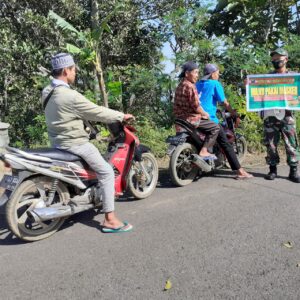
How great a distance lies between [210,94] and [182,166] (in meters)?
1.17

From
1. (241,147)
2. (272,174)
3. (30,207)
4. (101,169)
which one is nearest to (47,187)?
(30,207)

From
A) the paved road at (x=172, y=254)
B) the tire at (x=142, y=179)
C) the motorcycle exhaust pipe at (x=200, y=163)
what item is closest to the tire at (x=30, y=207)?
the paved road at (x=172, y=254)

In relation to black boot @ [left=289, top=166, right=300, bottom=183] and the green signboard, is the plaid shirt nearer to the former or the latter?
the green signboard

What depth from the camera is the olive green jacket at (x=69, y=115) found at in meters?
4.32

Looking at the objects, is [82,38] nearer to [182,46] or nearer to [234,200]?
[182,46]

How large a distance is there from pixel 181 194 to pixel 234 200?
0.77m

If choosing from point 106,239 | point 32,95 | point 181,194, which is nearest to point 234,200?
point 181,194

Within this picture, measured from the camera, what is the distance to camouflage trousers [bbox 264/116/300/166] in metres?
6.21

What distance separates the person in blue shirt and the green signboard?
0.54 m

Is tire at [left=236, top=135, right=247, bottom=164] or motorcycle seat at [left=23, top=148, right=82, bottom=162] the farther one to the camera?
tire at [left=236, top=135, right=247, bottom=164]

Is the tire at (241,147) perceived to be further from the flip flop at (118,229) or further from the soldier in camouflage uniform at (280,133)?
the flip flop at (118,229)

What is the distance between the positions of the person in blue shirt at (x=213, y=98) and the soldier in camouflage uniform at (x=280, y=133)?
48 centimetres

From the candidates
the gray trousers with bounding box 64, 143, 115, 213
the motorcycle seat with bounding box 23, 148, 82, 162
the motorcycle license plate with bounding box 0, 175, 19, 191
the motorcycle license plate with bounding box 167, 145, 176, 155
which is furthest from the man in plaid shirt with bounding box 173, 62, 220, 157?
the motorcycle license plate with bounding box 0, 175, 19, 191

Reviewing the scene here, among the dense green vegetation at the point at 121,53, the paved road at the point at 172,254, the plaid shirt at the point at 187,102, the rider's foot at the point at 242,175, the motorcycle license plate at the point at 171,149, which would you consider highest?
the dense green vegetation at the point at 121,53
